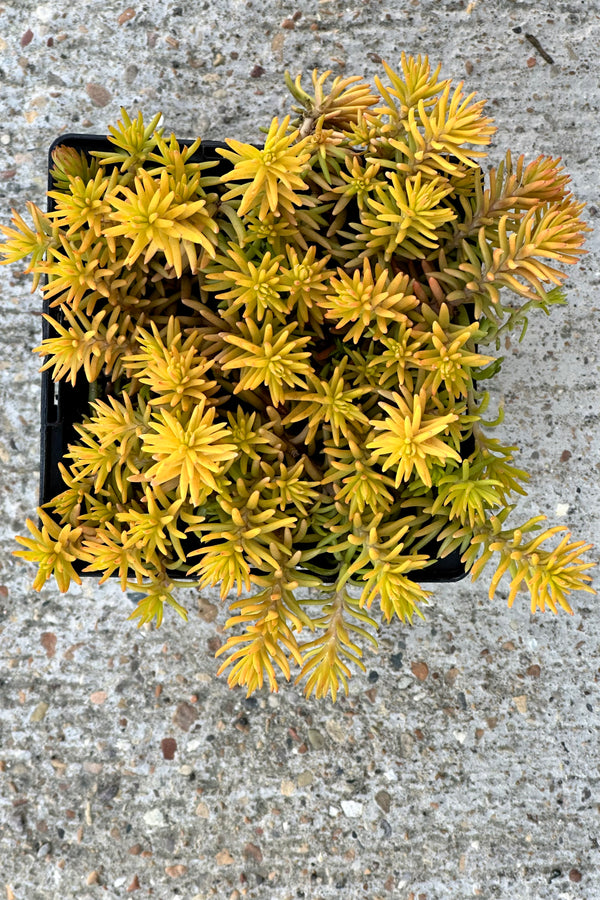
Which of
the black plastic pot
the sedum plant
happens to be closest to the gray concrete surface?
the black plastic pot

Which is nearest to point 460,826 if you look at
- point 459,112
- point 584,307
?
point 584,307

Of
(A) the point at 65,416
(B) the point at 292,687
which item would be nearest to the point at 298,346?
(A) the point at 65,416

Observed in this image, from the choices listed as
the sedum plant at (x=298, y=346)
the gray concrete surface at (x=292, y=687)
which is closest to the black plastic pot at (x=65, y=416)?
the sedum plant at (x=298, y=346)

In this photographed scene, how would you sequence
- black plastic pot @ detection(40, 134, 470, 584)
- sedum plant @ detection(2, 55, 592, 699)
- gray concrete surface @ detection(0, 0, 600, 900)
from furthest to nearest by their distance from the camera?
gray concrete surface @ detection(0, 0, 600, 900), black plastic pot @ detection(40, 134, 470, 584), sedum plant @ detection(2, 55, 592, 699)

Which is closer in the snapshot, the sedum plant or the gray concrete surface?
the sedum plant

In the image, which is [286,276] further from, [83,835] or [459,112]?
[83,835]

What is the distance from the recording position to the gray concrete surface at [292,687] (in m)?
1.29

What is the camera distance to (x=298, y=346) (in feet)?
2.81

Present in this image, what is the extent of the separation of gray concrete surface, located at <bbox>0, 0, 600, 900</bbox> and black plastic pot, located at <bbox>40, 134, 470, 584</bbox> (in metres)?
0.30

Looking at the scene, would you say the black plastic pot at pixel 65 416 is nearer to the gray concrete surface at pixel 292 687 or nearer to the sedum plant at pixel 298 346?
the sedum plant at pixel 298 346

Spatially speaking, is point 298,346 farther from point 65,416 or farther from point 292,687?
point 292,687

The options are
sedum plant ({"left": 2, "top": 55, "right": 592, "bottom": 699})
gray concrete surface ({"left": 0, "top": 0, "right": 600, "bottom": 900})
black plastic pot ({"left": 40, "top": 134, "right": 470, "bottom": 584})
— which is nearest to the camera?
sedum plant ({"left": 2, "top": 55, "right": 592, "bottom": 699})

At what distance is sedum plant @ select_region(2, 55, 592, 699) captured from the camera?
2.67ft

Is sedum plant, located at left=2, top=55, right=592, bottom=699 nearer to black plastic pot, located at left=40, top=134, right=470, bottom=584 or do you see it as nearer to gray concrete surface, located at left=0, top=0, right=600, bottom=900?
black plastic pot, located at left=40, top=134, right=470, bottom=584
